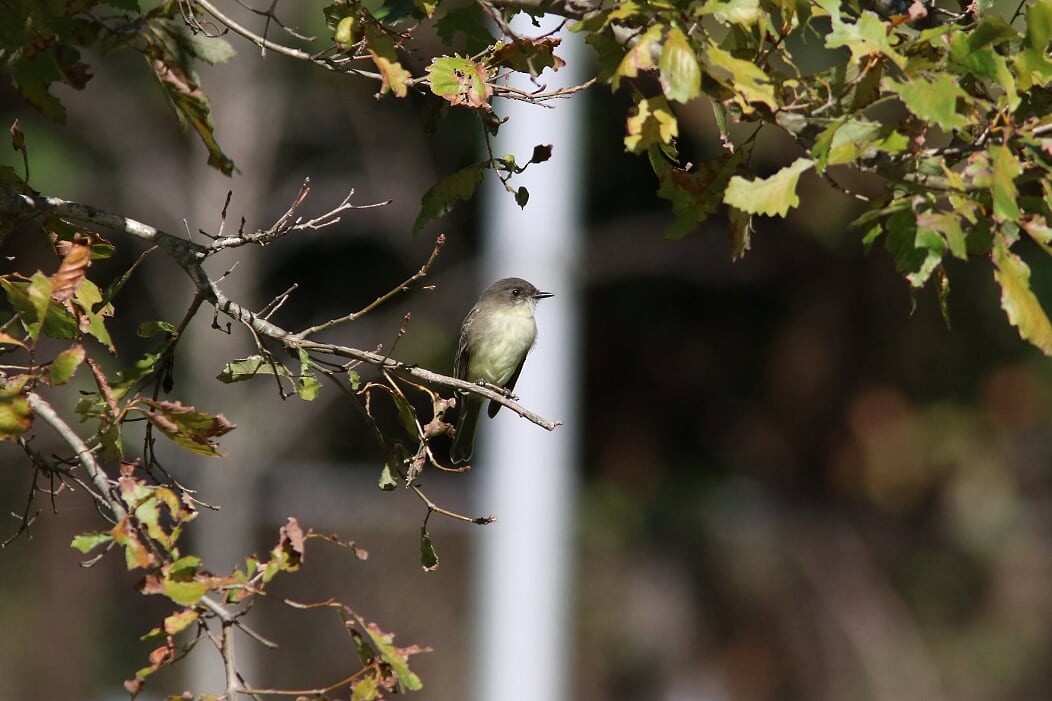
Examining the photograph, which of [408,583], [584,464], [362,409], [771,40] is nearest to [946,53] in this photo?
[771,40]

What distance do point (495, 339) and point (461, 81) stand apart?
10.5 feet

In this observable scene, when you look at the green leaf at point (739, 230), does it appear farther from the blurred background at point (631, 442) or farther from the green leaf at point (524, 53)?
the blurred background at point (631, 442)

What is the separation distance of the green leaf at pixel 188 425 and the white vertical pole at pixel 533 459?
8353mm

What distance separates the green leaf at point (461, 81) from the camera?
287 cm

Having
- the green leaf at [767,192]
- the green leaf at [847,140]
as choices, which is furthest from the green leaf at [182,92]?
the green leaf at [847,140]

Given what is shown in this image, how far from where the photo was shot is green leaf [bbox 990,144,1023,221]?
2.35m

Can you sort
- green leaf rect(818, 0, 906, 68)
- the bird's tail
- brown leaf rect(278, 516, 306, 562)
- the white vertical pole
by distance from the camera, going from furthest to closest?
the white vertical pole → the bird's tail → brown leaf rect(278, 516, 306, 562) → green leaf rect(818, 0, 906, 68)

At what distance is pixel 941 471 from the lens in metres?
15.0

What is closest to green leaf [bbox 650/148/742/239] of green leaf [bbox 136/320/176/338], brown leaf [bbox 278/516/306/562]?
brown leaf [bbox 278/516/306/562]

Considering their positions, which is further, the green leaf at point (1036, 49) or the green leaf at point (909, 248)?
the green leaf at point (909, 248)

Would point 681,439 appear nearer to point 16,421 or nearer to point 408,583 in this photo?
point 408,583

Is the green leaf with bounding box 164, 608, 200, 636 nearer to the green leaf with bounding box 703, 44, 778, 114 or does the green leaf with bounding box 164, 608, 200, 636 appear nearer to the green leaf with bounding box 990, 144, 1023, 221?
the green leaf with bounding box 703, 44, 778, 114

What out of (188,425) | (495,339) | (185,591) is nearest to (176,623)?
(185,591)

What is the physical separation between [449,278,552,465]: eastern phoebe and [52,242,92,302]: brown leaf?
127 inches
